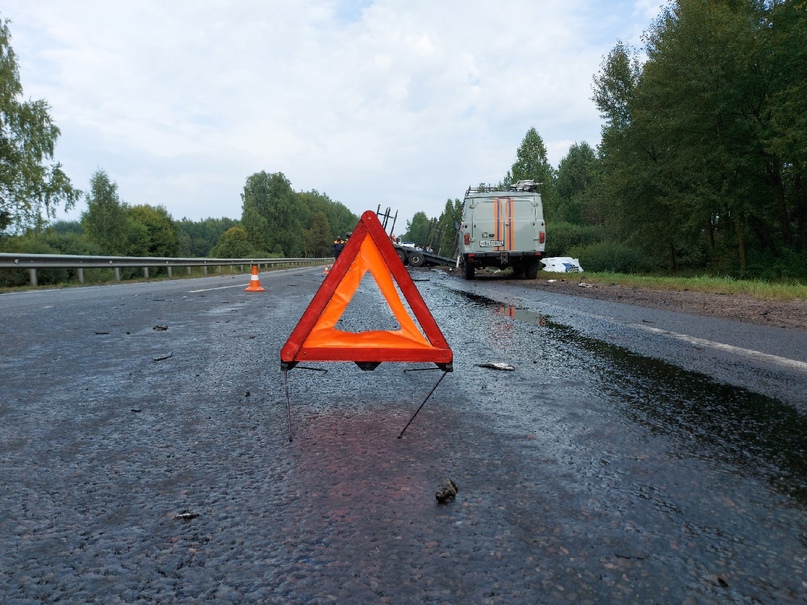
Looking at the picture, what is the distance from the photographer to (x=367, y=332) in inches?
137

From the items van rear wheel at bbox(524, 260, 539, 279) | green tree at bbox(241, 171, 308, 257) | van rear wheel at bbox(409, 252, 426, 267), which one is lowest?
van rear wheel at bbox(524, 260, 539, 279)

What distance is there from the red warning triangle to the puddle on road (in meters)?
1.27

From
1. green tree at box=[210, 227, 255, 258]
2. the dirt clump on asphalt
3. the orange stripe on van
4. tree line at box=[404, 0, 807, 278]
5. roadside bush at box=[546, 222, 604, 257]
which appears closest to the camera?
the dirt clump on asphalt

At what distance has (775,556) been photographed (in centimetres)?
174

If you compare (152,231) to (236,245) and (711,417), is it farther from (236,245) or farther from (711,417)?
(711,417)

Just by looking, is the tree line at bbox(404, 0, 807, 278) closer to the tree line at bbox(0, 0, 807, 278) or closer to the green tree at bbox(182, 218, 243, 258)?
the tree line at bbox(0, 0, 807, 278)

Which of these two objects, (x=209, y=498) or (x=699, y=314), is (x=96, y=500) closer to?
(x=209, y=498)

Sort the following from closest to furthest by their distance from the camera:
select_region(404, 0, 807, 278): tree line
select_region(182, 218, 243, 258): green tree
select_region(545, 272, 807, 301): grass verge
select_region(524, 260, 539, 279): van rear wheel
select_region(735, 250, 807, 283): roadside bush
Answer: select_region(545, 272, 807, 301): grass verge < select_region(524, 260, 539, 279): van rear wheel < select_region(404, 0, 807, 278): tree line < select_region(735, 250, 807, 283): roadside bush < select_region(182, 218, 243, 258): green tree

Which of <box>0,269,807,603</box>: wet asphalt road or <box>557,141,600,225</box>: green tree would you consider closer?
<box>0,269,807,603</box>: wet asphalt road

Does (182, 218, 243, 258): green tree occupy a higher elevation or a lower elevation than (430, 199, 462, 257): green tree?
higher

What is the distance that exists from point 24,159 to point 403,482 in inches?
1668

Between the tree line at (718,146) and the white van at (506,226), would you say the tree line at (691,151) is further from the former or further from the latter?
the white van at (506,226)

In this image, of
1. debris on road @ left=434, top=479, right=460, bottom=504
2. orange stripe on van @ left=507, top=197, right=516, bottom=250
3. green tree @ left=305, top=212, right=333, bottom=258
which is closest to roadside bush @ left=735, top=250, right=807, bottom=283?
orange stripe on van @ left=507, top=197, right=516, bottom=250

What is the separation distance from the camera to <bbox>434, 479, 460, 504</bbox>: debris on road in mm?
2160
